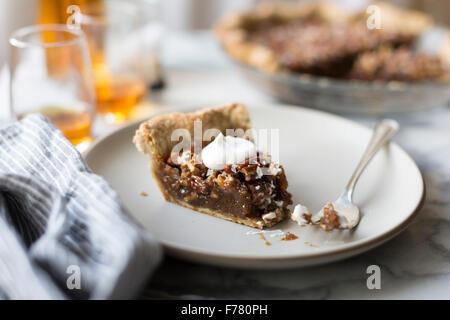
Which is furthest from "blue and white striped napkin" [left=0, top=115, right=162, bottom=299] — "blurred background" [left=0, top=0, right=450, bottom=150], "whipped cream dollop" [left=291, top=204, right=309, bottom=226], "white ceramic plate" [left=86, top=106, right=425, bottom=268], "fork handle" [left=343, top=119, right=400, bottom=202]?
"fork handle" [left=343, top=119, right=400, bottom=202]

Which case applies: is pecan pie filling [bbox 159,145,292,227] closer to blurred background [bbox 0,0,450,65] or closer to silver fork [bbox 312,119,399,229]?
silver fork [bbox 312,119,399,229]

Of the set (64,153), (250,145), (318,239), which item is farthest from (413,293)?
(64,153)

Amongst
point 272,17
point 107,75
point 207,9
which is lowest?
point 107,75

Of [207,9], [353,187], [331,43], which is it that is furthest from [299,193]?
[207,9]

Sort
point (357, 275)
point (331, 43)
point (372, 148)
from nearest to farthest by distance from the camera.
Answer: point (357, 275) → point (372, 148) → point (331, 43)

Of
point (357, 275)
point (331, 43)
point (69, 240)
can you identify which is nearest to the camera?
point (69, 240)

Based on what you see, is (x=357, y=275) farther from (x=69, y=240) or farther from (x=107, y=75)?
(x=107, y=75)
